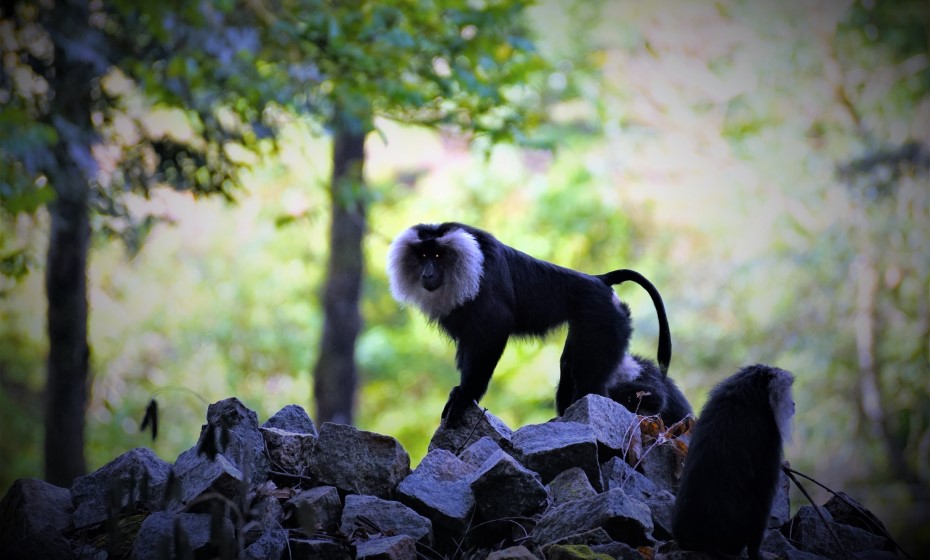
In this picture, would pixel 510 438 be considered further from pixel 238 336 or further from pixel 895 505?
pixel 238 336

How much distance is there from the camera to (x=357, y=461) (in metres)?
3.92

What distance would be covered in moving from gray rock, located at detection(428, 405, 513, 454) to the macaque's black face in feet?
2.44

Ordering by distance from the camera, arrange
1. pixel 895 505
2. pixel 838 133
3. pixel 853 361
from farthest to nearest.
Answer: pixel 838 133, pixel 853 361, pixel 895 505

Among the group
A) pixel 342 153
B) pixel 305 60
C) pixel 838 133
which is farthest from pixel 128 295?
pixel 838 133

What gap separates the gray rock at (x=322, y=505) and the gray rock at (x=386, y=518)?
5 cm

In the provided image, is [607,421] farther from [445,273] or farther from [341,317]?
[341,317]

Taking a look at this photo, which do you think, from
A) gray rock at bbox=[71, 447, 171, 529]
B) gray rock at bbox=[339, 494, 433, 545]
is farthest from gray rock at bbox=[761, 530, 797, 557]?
gray rock at bbox=[71, 447, 171, 529]

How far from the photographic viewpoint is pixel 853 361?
13.0m

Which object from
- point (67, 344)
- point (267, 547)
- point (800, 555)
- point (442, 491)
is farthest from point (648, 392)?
point (67, 344)

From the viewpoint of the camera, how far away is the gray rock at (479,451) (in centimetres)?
420

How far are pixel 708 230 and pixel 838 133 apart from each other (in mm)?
2490

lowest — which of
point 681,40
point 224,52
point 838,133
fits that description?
point 224,52

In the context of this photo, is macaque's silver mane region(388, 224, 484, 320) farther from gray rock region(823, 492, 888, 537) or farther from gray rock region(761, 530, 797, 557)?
gray rock region(823, 492, 888, 537)

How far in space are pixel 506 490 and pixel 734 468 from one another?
94 centimetres
